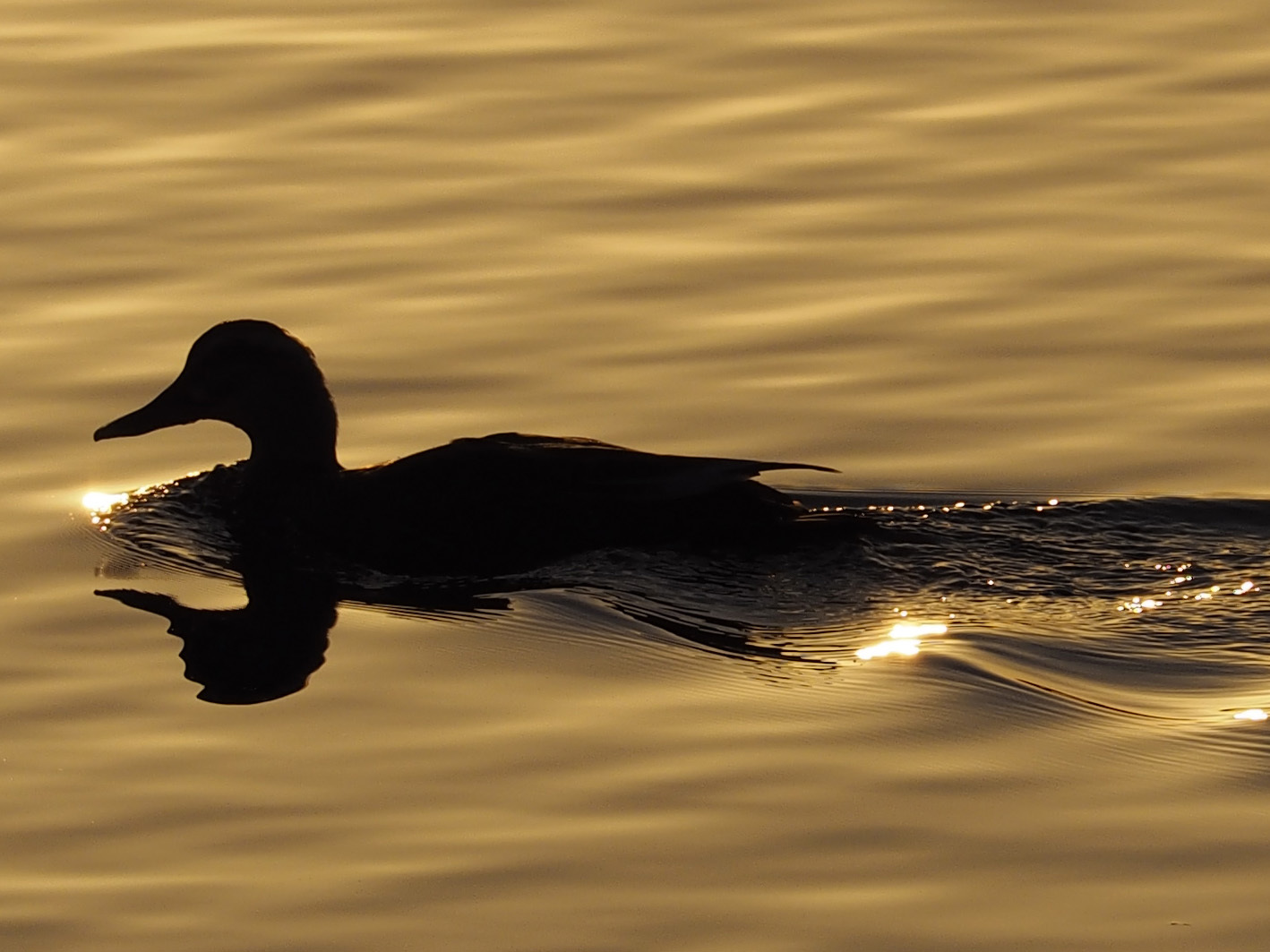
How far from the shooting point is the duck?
33.5 ft

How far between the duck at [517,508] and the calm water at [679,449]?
0.15 meters

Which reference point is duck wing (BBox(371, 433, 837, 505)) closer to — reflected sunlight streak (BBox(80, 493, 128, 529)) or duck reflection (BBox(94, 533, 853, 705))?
duck reflection (BBox(94, 533, 853, 705))

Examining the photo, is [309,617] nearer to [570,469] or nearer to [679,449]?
[570,469]

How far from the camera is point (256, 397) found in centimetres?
1118

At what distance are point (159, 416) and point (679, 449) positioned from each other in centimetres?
198

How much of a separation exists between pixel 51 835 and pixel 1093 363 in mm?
5316

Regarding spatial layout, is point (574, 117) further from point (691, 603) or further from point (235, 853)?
point (235, 853)

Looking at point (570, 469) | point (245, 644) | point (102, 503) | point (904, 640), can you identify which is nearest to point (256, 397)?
point (102, 503)

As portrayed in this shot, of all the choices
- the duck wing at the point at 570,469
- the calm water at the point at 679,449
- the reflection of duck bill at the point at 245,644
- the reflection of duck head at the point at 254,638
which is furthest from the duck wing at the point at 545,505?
the reflection of duck bill at the point at 245,644

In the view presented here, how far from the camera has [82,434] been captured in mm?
11547

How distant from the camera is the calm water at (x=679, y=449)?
25.6ft

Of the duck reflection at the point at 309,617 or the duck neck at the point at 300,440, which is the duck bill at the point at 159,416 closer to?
the duck neck at the point at 300,440

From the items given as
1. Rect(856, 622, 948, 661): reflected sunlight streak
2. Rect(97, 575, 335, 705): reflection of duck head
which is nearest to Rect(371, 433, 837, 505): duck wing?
Rect(97, 575, 335, 705): reflection of duck head

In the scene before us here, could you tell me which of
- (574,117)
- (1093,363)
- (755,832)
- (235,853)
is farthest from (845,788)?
(574,117)
